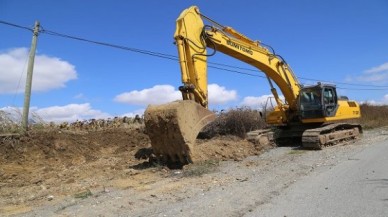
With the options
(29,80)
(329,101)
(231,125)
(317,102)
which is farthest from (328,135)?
(29,80)

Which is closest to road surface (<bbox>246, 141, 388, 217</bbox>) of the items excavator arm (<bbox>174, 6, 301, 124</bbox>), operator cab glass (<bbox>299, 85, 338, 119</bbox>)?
excavator arm (<bbox>174, 6, 301, 124</bbox>)

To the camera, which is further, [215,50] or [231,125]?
[231,125]

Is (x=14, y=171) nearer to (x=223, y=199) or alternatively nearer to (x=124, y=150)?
(x=124, y=150)

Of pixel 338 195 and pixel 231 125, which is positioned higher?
pixel 231 125

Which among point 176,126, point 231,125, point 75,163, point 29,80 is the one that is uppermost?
point 29,80

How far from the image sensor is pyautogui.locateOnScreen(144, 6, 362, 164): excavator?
36.2 feet

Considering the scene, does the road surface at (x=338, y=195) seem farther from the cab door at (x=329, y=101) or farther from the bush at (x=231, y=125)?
the bush at (x=231, y=125)

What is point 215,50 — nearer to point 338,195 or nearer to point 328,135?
point 328,135

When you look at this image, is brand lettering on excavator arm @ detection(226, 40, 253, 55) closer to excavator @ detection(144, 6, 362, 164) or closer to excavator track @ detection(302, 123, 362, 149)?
excavator @ detection(144, 6, 362, 164)

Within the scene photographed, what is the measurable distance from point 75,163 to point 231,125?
690 cm

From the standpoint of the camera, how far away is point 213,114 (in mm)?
11773

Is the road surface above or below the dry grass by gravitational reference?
below

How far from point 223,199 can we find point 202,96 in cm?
506

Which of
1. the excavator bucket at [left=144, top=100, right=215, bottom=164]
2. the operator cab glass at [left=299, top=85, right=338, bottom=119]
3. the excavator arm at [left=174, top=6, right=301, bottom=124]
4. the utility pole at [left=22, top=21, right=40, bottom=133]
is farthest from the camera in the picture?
the operator cab glass at [left=299, top=85, right=338, bottom=119]
